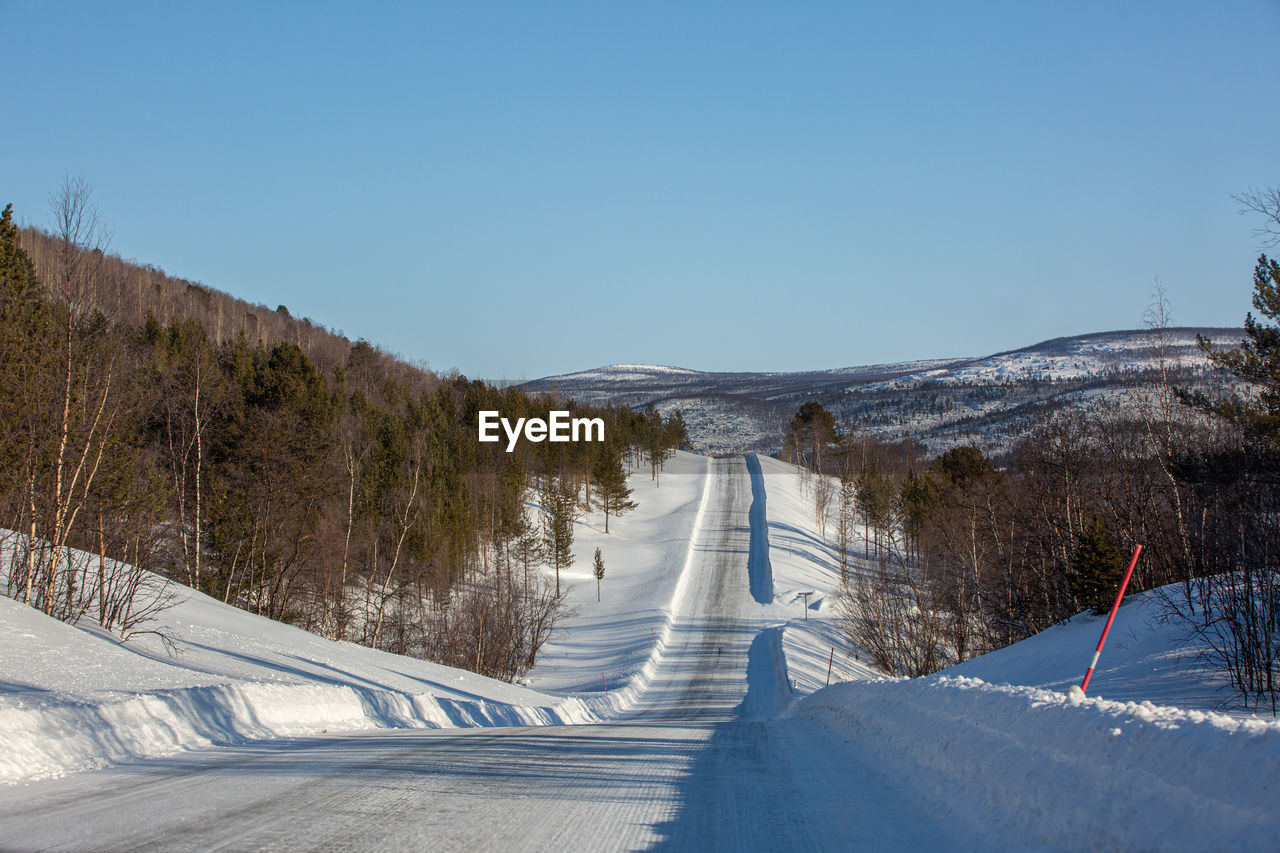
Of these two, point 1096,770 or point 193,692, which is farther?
point 193,692

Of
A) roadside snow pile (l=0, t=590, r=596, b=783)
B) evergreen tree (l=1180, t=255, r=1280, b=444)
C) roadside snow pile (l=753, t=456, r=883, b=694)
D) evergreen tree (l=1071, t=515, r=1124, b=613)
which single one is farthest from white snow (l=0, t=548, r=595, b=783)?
evergreen tree (l=1180, t=255, r=1280, b=444)

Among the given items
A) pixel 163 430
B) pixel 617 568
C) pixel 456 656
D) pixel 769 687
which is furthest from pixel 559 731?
pixel 617 568

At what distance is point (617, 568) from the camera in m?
65.4

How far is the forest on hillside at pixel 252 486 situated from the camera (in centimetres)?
1827

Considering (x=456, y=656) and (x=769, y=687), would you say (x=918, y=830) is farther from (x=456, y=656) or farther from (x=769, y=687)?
(x=456, y=656)

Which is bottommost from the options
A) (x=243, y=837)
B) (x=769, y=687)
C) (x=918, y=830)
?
(x=769, y=687)

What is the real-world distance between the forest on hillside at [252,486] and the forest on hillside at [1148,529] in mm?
19891

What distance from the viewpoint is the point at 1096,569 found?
20875mm

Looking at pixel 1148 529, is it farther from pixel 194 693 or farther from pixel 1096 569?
pixel 194 693

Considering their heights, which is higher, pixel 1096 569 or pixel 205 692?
pixel 205 692

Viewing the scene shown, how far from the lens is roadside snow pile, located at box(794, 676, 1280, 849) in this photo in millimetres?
4422

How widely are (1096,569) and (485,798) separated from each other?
19.1m

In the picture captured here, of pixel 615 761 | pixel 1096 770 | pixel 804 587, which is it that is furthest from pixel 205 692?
pixel 804 587

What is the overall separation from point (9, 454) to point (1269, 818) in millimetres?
22497
